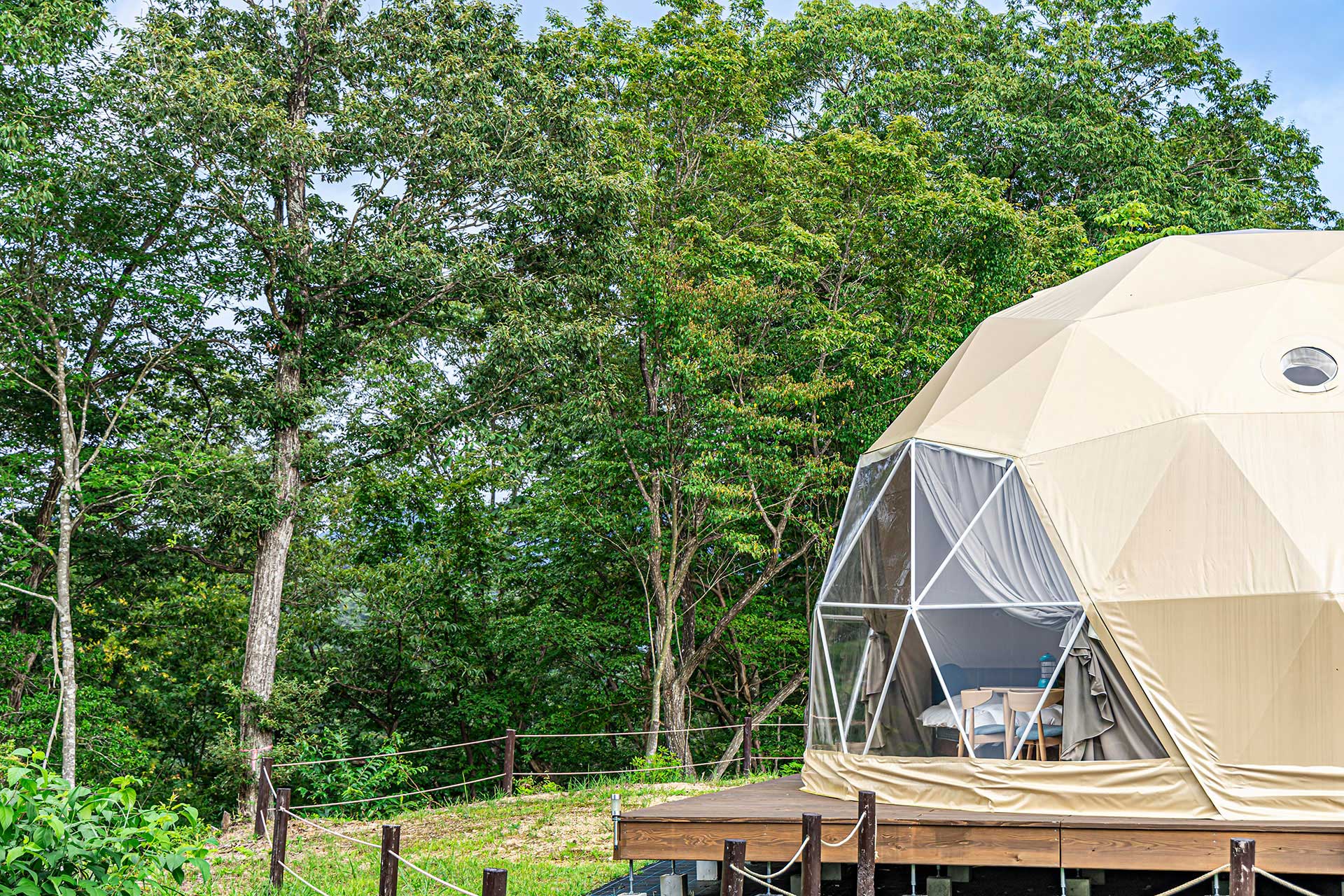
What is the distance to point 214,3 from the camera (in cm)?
1723

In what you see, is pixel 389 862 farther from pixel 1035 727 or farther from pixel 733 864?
pixel 1035 727

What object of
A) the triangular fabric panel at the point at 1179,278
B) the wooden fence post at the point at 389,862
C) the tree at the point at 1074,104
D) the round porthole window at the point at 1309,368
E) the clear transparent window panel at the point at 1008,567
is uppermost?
the tree at the point at 1074,104

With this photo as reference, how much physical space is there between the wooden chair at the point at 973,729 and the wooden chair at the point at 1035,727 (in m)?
0.18

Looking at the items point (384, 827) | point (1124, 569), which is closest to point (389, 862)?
point (384, 827)

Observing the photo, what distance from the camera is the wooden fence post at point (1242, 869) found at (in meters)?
6.02

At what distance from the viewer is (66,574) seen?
14.9m

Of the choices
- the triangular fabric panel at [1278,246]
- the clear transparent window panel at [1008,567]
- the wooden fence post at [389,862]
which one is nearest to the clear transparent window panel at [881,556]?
the clear transparent window panel at [1008,567]

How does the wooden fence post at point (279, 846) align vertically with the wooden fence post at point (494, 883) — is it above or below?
below

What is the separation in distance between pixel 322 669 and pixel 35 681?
552cm

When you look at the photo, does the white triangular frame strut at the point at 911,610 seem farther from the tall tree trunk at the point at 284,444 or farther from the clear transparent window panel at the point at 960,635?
the tall tree trunk at the point at 284,444

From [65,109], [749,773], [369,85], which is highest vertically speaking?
[369,85]

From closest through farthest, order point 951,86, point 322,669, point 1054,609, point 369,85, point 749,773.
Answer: point 1054,609 < point 749,773 < point 369,85 < point 322,669 < point 951,86

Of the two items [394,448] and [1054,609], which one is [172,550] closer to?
[394,448]

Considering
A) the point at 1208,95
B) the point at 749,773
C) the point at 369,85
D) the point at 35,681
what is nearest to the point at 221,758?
the point at 35,681
